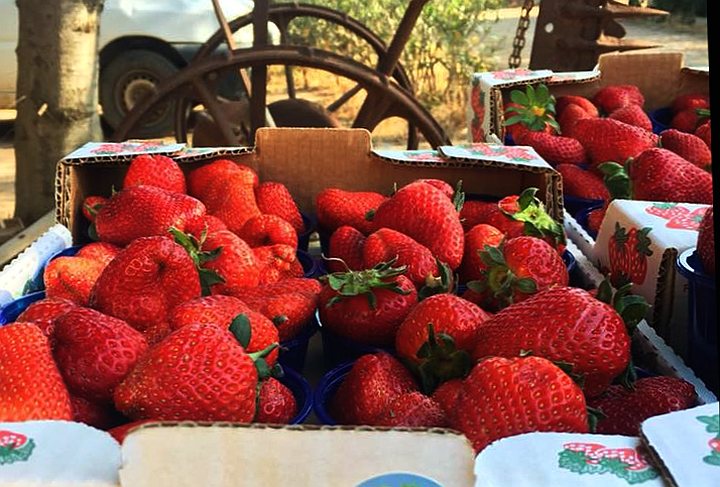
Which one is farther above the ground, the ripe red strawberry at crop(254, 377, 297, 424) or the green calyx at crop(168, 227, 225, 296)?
the green calyx at crop(168, 227, 225, 296)

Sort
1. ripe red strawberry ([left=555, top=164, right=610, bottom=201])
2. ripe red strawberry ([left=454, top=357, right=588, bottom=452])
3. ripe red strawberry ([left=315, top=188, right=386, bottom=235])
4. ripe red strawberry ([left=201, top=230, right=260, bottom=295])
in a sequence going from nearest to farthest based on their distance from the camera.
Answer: ripe red strawberry ([left=454, top=357, right=588, bottom=452]) → ripe red strawberry ([left=201, top=230, right=260, bottom=295]) → ripe red strawberry ([left=315, top=188, right=386, bottom=235]) → ripe red strawberry ([left=555, top=164, right=610, bottom=201])

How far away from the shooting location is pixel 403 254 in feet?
3.72

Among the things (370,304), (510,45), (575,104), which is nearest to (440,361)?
(370,304)

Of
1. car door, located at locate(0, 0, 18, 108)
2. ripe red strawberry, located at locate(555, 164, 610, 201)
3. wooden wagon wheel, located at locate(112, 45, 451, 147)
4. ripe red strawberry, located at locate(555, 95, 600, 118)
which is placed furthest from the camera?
car door, located at locate(0, 0, 18, 108)

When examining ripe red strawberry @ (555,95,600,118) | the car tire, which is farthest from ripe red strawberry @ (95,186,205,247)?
the car tire

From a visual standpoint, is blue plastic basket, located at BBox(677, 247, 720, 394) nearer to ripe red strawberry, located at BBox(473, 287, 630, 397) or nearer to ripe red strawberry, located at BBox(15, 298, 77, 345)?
ripe red strawberry, located at BBox(473, 287, 630, 397)

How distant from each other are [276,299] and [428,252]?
0.23 metres

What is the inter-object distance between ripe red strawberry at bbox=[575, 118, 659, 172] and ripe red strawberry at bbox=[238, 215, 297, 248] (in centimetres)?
80

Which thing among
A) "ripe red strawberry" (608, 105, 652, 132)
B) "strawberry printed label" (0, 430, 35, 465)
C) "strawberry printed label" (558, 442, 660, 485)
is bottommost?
"strawberry printed label" (0, 430, 35, 465)

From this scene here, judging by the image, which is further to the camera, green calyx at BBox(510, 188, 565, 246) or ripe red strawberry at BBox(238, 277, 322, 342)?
green calyx at BBox(510, 188, 565, 246)

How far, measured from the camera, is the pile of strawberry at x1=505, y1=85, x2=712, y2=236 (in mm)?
1421

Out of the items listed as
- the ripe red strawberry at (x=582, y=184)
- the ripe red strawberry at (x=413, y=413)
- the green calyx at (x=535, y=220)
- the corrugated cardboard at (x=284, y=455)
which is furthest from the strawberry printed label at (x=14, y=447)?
the ripe red strawberry at (x=582, y=184)

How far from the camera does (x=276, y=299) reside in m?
1.07

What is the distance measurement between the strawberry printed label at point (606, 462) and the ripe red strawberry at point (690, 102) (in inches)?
66.9
